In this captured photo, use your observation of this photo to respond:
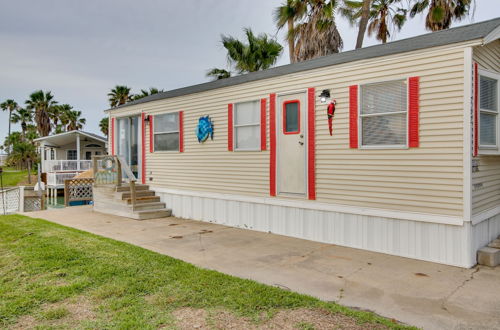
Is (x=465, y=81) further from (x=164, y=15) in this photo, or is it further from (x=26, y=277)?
(x=164, y=15)

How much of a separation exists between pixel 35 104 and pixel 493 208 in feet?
126

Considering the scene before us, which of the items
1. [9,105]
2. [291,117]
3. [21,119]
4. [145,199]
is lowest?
[145,199]

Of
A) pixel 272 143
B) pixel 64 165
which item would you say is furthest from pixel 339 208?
pixel 64 165

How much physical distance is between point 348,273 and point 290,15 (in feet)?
40.9

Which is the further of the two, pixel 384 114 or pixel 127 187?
pixel 127 187

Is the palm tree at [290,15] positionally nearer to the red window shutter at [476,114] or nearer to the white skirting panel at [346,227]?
the white skirting panel at [346,227]

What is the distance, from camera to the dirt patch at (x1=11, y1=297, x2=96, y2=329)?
2796 millimetres

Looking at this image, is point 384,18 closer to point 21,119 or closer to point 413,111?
point 413,111

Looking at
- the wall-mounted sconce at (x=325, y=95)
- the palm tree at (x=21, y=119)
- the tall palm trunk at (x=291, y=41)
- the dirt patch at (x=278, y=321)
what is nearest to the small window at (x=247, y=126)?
the wall-mounted sconce at (x=325, y=95)

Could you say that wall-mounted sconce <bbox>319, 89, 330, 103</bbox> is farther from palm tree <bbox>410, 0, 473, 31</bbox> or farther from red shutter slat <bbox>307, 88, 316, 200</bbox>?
palm tree <bbox>410, 0, 473, 31</bbox>

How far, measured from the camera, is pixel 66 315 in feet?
9.71

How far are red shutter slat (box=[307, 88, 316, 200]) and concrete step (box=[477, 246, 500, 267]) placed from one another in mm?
2463

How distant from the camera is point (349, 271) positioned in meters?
4.30

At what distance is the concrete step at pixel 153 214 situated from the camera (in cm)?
800
